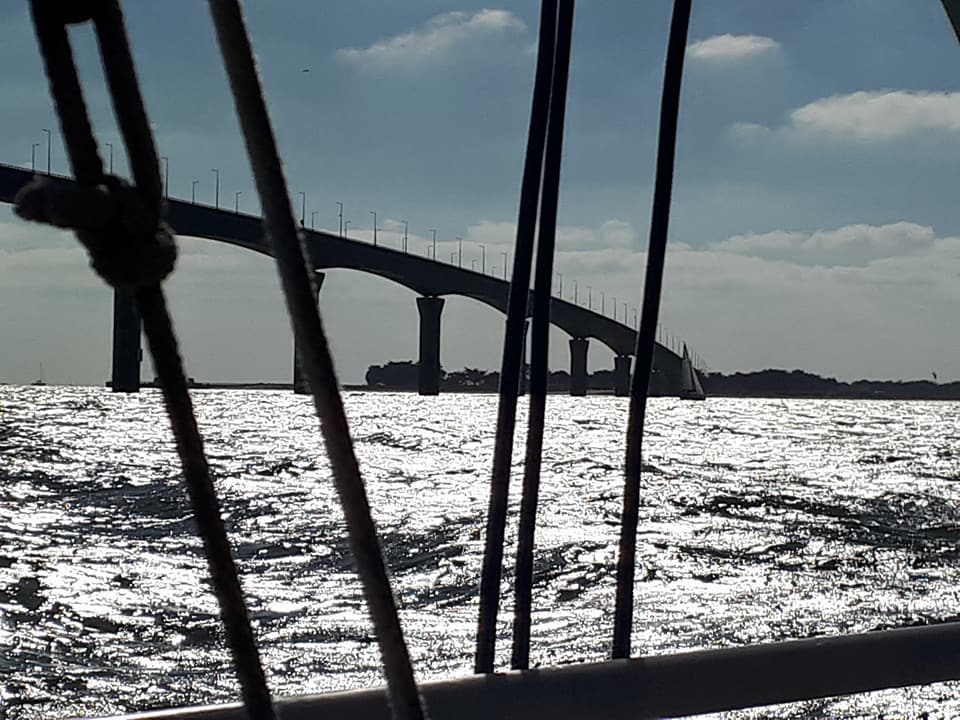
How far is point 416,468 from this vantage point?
17594 millimetres

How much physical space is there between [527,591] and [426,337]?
4091cm

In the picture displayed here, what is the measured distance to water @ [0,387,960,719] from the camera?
5457 millimetres

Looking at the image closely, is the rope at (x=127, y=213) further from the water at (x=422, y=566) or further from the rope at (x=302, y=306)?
the water at (x=422, y=566)

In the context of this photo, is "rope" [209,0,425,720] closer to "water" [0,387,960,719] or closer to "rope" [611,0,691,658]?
"rope" [611,0,691,658]

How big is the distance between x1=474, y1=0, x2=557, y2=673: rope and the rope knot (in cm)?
94

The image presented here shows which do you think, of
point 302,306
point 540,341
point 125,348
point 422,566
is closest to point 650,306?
point 540,341

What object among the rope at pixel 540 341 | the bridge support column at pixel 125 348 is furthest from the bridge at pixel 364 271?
the rope at pixel 540 341

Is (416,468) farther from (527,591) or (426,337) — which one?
(426,337)

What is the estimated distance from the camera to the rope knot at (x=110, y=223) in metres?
0.54

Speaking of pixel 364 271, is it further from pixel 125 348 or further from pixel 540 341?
pixel 540 341

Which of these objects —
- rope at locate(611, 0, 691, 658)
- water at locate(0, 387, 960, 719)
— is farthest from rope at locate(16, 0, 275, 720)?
water at locate(0, 387, 960, 719)

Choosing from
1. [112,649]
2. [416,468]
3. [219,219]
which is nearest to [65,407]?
[219,219]

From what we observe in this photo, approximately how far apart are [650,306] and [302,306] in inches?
43.5

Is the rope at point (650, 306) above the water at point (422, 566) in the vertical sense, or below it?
above
